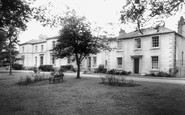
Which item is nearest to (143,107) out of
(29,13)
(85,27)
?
(29,13)

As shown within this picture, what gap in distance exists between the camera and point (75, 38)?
53.6ft

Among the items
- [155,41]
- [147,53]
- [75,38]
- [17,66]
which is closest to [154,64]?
[147,53]

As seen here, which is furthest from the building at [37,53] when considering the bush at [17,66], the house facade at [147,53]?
the house facade at [147,53]

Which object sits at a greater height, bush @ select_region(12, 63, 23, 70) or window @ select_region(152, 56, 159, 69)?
window @ select_region(152, 56, 159, 69)

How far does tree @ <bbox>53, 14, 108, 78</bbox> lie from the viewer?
1603 cm

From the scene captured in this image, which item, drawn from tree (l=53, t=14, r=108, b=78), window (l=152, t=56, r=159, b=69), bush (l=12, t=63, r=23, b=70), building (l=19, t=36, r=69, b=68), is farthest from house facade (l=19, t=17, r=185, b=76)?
bush (l=12, t=63, r=23, b=70)

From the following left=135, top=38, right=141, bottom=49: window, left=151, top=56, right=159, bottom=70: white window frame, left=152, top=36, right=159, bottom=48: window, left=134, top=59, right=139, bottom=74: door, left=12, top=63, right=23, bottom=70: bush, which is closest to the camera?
left=151, top=56, right=159, bottom=70: white window frame

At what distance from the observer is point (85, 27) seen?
16.5 meters

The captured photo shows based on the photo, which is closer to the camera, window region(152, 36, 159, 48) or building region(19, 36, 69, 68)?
window region(152, 36, 159, 48)

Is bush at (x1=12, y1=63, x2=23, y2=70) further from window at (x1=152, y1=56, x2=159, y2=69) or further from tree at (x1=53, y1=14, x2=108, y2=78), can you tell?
window at (x1=152, y1=56, x2=159, y2=69)

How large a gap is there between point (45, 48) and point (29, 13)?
32.8 m

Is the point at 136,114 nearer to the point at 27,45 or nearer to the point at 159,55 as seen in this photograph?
the point at 159,55

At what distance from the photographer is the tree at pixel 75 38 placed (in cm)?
1603

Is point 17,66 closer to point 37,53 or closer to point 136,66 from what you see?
point 37,53
